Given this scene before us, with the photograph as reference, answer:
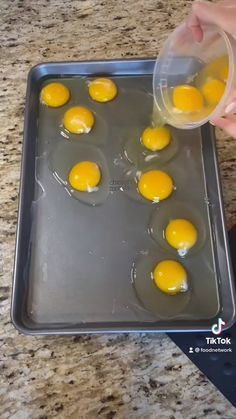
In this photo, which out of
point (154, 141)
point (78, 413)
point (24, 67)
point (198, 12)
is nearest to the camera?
point (78, 413)

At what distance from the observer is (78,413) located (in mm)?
939

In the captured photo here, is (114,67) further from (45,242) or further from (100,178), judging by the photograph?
(45,242)

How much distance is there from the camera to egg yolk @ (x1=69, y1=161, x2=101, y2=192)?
1.20m

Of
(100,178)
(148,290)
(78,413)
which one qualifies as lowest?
(78,413)

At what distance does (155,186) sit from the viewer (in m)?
1.19

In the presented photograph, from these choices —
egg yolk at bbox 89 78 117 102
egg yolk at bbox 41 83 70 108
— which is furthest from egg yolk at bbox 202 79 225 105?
egg yolk at bbox 41 83 70 108

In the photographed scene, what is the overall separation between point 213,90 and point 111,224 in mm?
434

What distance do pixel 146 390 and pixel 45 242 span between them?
0.41 m

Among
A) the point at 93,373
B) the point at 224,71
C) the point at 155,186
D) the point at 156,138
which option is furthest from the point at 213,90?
the point at 93,373

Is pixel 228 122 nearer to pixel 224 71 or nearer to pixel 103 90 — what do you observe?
pixel 224 71

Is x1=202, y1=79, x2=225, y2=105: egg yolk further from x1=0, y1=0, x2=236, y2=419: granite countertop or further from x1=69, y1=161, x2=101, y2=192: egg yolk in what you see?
x1=69, y1=161, x2=101, y2=192: egg yolk

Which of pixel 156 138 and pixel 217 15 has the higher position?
pixel 217 15

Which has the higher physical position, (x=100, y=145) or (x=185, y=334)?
(x=100, y=145)

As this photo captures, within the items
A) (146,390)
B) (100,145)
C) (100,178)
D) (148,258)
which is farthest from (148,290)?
(100,145)
